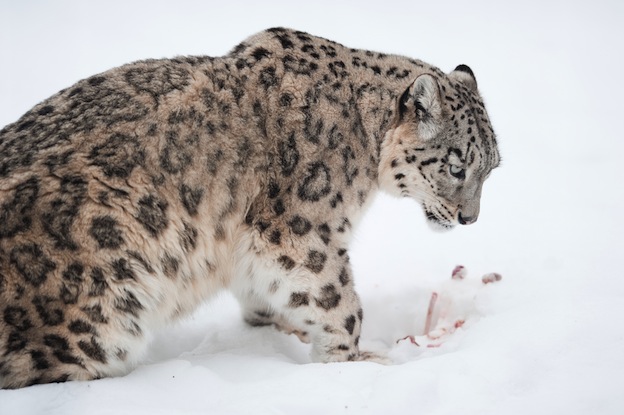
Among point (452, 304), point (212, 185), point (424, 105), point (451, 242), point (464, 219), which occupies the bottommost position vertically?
point (452, 304)

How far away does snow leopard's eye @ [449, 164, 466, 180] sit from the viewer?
4.74 metres

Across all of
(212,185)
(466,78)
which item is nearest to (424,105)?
(466,78)

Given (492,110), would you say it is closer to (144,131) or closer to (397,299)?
(397,299)

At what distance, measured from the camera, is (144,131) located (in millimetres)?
4047

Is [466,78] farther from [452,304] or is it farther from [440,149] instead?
[452,304]

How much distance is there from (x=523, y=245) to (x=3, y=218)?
408cm

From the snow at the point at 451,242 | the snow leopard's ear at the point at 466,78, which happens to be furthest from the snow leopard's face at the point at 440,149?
the snow at the point at 451,242

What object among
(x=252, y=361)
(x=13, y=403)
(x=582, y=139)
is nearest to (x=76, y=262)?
(x=13, y=403)

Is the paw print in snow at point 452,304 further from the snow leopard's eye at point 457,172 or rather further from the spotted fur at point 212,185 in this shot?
the snow leopard's eye at point 457,172

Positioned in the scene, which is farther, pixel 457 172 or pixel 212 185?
pixel 457 172

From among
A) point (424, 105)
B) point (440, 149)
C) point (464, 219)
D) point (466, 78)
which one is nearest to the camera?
point (424, 105)

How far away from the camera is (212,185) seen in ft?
13.8

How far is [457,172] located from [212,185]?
1671mm

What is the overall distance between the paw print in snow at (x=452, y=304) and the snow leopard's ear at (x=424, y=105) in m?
1.35
